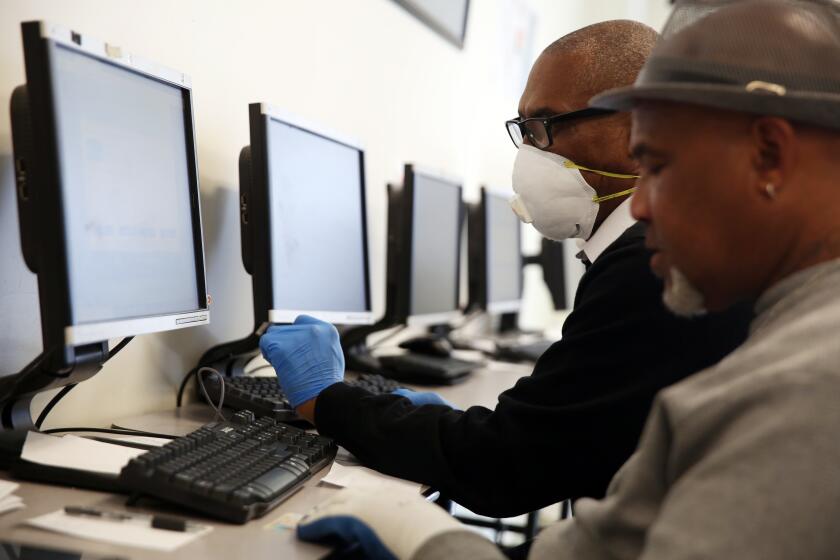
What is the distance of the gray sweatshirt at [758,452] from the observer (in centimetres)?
58

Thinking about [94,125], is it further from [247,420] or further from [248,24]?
[248,24]

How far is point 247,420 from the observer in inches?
45.9

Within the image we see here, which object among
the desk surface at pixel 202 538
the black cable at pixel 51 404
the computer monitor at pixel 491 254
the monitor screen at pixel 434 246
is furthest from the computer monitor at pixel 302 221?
the computer monitor at pixel 491 254

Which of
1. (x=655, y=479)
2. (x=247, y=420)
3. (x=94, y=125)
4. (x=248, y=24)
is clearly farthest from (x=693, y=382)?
(x=248, y=24)

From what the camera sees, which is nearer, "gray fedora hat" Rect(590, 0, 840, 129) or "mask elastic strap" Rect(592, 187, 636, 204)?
"gray fedora hat" Rect(590, 0, 840, 129)

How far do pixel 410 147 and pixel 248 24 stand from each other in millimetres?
912

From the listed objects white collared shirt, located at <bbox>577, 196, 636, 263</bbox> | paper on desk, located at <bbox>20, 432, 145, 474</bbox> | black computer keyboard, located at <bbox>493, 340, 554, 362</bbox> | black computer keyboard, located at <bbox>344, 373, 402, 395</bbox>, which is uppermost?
white collared shirt, located at <bbox>577, 196, 636, 263</bbox>

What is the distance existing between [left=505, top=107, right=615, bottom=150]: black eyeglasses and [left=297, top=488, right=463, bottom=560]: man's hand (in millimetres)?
742

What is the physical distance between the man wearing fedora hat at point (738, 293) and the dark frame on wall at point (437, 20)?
65.8 inches

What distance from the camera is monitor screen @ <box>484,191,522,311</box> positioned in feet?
8.61

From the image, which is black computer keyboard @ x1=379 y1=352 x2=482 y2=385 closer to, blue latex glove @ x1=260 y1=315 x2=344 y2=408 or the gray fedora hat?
blue latex glove @ x1=260 y1=315 x2=344 y2=408

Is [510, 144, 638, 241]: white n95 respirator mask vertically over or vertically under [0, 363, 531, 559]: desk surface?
over

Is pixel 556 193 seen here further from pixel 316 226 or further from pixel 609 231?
pixel 316 226

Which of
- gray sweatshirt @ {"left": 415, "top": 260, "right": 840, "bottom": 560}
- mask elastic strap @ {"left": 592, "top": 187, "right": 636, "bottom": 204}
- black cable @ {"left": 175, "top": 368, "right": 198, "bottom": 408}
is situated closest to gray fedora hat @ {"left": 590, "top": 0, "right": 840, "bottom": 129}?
gray sweatshirt @ {"left": 415, "top": 260, "right": 840, "bottom": 560}
